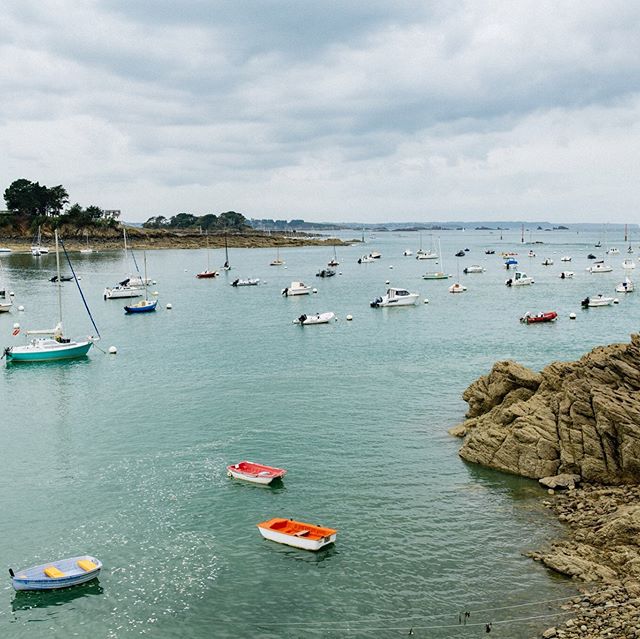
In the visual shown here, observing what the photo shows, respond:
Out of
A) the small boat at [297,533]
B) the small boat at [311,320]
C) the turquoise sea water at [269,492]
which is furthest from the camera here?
the small boat at [311,320]

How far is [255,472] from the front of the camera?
35062 mm

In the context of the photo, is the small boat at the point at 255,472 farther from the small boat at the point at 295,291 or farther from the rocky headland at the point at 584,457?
the small boat at the point at 295,291

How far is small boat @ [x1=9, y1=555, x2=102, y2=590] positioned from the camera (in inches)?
1006

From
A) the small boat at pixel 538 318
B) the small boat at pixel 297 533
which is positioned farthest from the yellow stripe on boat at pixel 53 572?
the small boat at pixel 538 318

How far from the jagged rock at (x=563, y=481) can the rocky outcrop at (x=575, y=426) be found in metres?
0.44

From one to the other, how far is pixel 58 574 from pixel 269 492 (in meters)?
11.1

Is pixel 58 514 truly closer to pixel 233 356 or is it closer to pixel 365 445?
pixel 365 445

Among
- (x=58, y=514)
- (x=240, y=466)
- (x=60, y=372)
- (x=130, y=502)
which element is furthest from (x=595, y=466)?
(x=60, y=372)

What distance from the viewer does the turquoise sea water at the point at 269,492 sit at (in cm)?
2453

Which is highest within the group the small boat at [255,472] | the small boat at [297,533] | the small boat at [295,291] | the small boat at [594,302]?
the small boat at [295,291]

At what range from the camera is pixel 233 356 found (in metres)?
67.9

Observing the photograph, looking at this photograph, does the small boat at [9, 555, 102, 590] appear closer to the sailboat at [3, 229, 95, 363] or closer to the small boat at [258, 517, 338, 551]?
the small boat at [258, 517, 338, 551]

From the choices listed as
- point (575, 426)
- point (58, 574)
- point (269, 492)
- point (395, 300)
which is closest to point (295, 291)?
point (395, 300)

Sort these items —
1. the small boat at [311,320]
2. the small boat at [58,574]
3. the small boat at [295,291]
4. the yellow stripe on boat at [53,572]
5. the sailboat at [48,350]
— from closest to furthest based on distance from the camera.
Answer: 1. the small boat at [58,574]
2. the yellow stripe on boat at [53,572]
3. the sailboat at [48,350]
4. the small boat at [311,320]
5. the small boat at [295,291]
